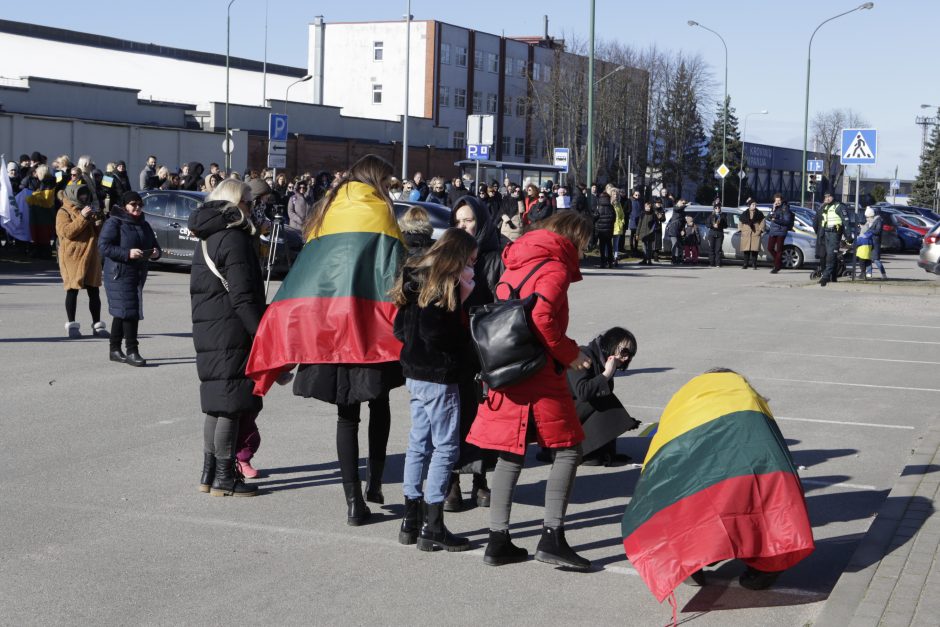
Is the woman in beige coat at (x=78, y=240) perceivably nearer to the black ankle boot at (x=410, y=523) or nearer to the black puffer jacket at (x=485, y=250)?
the black puffer jacket at (x=485, y=250)

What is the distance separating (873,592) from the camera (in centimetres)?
514

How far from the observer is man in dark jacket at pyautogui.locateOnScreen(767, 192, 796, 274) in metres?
28.8

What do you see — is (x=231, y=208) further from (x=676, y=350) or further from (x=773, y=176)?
(x=773, y=176)

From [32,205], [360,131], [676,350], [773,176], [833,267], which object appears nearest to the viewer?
[676,350]

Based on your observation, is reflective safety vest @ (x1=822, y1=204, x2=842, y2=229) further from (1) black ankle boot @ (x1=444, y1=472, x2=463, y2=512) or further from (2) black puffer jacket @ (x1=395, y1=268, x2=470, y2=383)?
(2) black puffer jacket @ (x1=395, y1=268, x2=470, y2=383)

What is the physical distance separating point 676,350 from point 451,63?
74.4 metres

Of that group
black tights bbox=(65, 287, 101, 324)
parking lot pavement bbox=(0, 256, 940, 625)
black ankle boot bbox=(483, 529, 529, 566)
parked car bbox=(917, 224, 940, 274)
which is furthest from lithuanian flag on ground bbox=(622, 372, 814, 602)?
parked car bbox=(917, 224, 940, 274)

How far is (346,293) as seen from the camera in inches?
246

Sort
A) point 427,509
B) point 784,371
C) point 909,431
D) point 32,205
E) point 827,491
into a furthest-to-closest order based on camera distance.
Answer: point 32,205, point 784,371, point 909,431, point 827,491, point 427,509

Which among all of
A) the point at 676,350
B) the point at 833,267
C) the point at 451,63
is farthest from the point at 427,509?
the point at 451,63

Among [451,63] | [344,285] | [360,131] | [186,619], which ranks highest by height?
[451,63]

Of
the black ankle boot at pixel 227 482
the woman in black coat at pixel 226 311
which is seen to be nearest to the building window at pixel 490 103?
the woman in black coat at pixel 226 311

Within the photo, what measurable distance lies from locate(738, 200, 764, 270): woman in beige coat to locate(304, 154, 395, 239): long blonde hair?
25014mm

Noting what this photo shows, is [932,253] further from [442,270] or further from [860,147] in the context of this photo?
[442,270]
